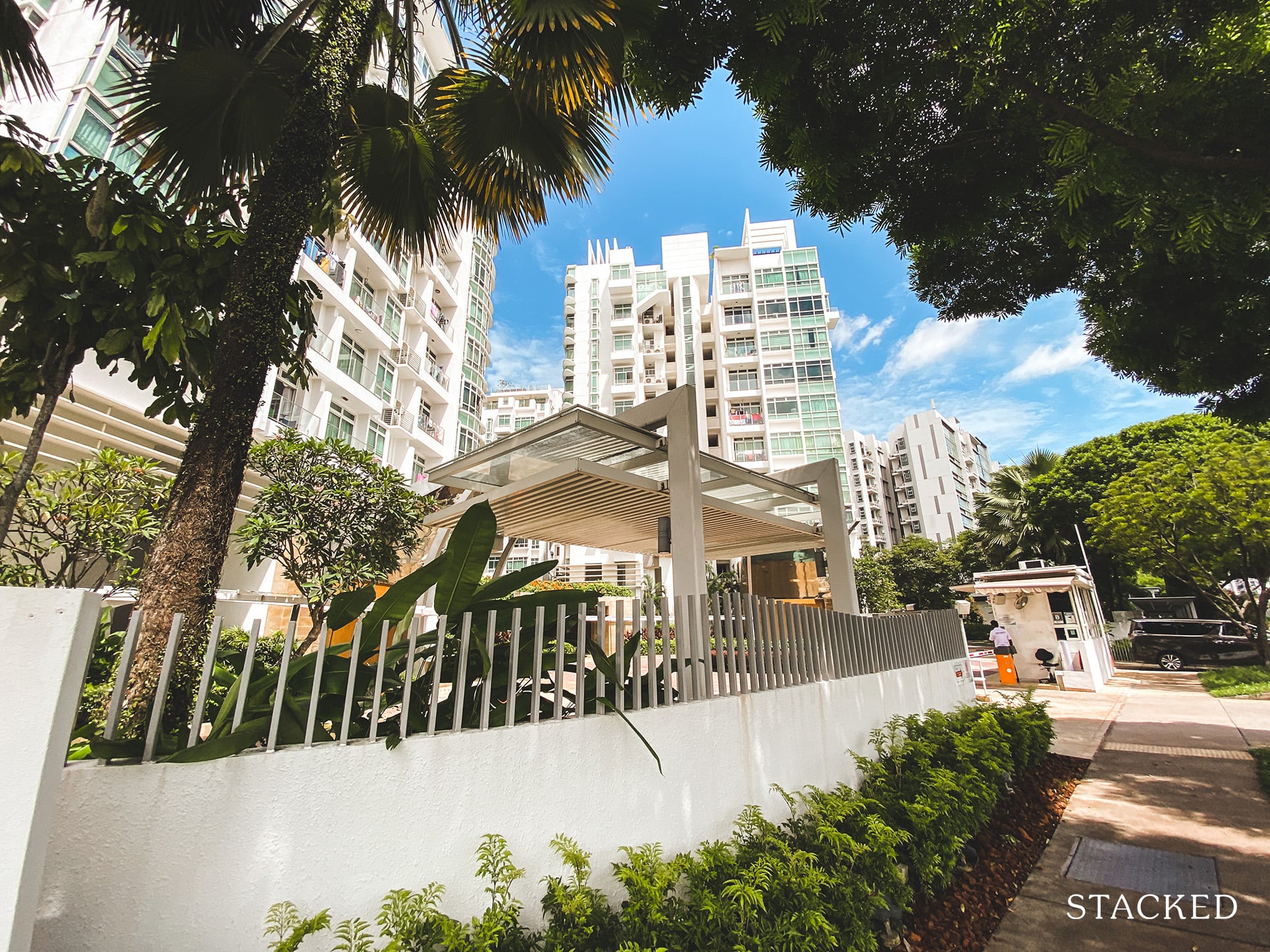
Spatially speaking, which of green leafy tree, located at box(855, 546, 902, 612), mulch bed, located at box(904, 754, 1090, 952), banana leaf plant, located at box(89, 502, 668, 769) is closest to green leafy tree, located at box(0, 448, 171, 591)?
banana leaf plant, located at box(89, 502, 668, 769)

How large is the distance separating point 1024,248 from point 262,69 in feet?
19.1

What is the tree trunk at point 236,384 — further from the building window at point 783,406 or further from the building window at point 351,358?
the building window at point 783,406

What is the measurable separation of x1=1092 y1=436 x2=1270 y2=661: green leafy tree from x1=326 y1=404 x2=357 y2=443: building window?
86.0 feet

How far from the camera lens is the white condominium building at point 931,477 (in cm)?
6450

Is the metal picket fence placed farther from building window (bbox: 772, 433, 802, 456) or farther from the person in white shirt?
building window (bbox: 772, 433, 802, 456)

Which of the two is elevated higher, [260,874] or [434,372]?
Result: [434,372]

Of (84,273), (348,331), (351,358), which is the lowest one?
(84,273)

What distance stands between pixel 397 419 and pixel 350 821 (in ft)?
76.5

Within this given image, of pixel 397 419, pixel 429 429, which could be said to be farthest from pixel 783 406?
pixel 397 419

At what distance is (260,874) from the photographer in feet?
5.99

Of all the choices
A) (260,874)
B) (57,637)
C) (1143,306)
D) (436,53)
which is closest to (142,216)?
(57,637)

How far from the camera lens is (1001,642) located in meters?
14.6

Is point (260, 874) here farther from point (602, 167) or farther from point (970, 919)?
point (602, 167)

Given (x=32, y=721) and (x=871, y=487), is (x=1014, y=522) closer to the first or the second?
(x=871, y=487)
